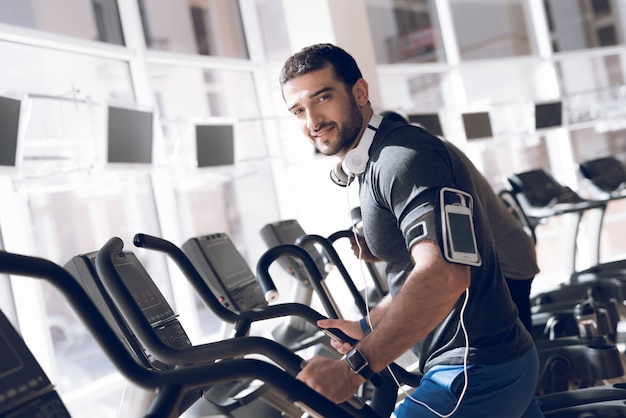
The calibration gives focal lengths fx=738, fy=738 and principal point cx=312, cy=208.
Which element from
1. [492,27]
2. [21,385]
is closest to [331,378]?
[21,385]

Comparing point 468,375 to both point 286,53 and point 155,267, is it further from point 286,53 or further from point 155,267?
point 286,53

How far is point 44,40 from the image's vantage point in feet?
13.1

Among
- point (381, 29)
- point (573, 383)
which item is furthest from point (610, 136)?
point (573, 383)

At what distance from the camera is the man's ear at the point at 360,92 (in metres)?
1.82

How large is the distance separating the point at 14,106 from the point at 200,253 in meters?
0.90

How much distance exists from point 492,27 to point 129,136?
18.5 ft

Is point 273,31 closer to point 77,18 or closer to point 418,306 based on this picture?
point 77,18

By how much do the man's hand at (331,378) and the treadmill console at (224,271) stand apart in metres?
1.30

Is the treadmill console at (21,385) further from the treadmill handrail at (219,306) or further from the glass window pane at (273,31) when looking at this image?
the glass window pane at (273,31)

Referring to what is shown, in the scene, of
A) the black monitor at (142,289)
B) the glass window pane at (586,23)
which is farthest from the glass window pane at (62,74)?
→ the glass window pane at (586,23)

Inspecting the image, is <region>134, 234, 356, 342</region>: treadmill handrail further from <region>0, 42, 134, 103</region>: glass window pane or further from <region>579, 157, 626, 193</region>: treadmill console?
<region>579, 157, 626, 193</region>: treadmill console

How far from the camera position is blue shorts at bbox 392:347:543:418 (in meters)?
1.60

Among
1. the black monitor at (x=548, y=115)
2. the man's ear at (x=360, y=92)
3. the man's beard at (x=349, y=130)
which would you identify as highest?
the black monitor at (x=548, y=115)

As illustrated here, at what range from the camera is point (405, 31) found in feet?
25.3
